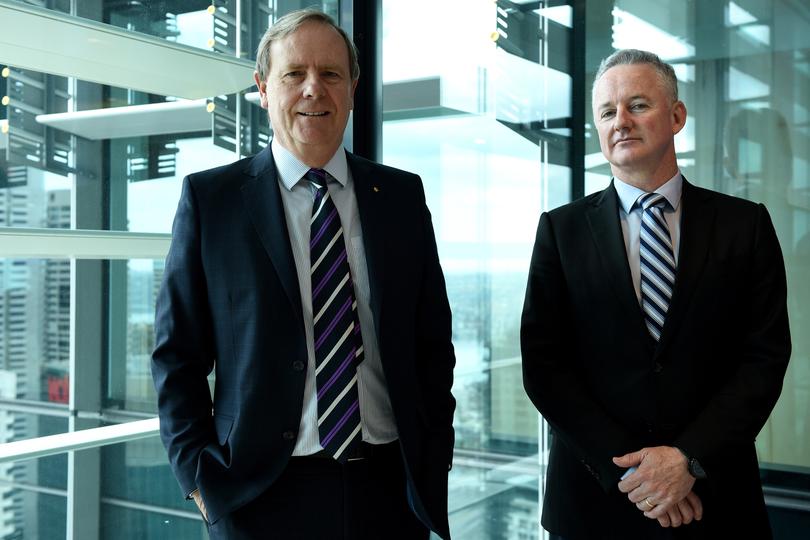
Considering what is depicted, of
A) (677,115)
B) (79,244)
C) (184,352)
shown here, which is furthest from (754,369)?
(79,244)

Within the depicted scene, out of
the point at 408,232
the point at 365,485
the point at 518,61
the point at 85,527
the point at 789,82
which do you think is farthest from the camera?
the point at 518,61

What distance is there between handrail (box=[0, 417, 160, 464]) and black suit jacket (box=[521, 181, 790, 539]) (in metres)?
1.15

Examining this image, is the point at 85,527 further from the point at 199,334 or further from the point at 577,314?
the point at 577,314

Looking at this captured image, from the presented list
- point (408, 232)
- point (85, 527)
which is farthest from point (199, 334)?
point (85, 527)

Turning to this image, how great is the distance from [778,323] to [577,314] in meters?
0.50

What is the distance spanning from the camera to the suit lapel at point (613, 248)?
2232 millimetres

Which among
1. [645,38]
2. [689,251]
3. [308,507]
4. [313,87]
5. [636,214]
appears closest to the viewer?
[308,507]

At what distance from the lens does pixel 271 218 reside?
2.11 metres

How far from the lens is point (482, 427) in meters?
3.62

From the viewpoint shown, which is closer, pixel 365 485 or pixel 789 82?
pixel 365 485

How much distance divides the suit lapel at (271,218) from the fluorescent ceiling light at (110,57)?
549mm

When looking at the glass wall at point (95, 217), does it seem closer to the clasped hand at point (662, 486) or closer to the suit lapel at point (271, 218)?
the suit lapel at point (271, 218)

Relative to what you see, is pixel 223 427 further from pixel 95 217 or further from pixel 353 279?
pixel 95 217

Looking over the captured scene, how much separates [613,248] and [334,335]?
0.79 m
